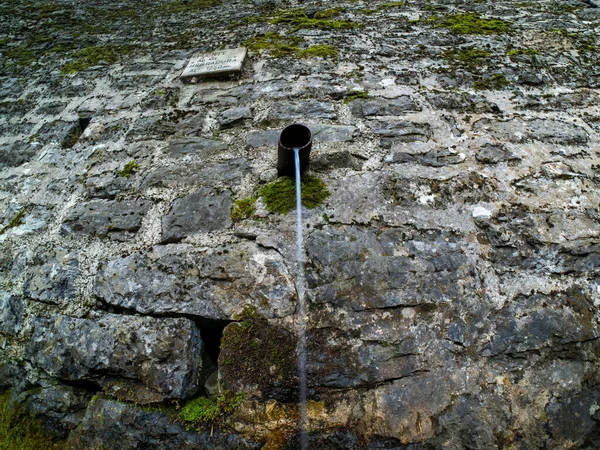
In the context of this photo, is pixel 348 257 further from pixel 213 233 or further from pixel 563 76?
pixel 563 76

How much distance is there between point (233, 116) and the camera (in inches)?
83.0

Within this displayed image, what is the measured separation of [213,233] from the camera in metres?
1.62

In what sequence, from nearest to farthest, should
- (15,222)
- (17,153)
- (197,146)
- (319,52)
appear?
(15,222), (197,146), (17,153), (319,52)

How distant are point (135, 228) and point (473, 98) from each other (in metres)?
1.88

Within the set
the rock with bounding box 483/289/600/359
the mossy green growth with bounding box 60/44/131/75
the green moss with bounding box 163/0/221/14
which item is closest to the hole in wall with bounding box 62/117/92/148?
the mossy green growth with bounding box 60/44/131/75

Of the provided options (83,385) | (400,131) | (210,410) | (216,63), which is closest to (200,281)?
(210,410)

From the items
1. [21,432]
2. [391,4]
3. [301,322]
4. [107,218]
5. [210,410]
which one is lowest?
[21,432]

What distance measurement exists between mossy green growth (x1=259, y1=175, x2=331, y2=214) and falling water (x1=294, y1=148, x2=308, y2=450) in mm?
31

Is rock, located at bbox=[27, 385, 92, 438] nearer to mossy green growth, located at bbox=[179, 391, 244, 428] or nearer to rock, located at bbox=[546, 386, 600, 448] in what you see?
mossy green growth, located at bbox=[179, 391, 244, 428]

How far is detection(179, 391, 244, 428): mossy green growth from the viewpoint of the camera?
1278 millimetres

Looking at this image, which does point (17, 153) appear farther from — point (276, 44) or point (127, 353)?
point (276, 44)

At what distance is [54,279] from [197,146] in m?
0.90

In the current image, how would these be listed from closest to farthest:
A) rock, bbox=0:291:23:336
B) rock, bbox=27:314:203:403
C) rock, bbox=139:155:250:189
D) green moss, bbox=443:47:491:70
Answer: rock, bbox=27:314:203:403
rock, bbox=0:291:23:336
rock, bbox=139:155:250:189
green moss, bbox=443:47:491:70

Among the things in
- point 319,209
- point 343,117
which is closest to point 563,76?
point 343,117
